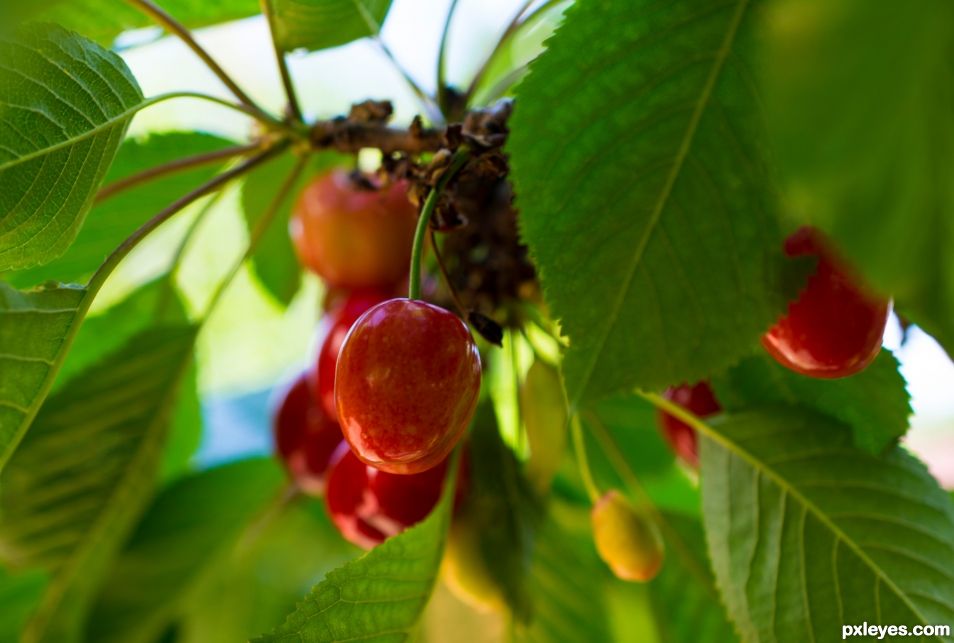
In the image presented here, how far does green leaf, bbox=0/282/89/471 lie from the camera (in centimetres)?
42

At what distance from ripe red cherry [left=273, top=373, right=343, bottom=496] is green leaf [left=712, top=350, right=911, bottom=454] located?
345 millimetres

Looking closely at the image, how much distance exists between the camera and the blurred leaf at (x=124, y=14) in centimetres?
69

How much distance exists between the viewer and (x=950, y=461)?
5.79 ft

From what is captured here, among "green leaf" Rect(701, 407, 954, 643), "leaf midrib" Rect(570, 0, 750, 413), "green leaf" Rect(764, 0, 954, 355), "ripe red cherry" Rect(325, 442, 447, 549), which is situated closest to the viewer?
"green leaf" Rect(764, 0, 954, 355)

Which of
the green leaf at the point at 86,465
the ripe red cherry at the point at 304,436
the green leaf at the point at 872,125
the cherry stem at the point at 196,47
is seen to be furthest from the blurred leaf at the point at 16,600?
the green leaf at the point at 872,125

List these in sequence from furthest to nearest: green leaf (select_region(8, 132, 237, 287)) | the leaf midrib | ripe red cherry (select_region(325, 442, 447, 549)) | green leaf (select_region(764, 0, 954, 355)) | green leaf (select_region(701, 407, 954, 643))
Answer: green leaf (select_region(8, 132, 237, 287))
ripe red cherry (select_region(325, 442, 447, 549))
green leaf (select_region(701, 407, 954, 643))
the leaf midrib
green leaf (select_region(764, 0, 954, 355))

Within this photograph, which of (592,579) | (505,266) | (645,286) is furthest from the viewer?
(592,579)

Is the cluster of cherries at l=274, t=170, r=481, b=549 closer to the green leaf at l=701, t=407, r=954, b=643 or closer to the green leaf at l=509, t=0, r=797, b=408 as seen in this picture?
the green leaf at l=509, t=0, r=797, b=408

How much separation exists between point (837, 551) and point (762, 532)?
4 centimetres

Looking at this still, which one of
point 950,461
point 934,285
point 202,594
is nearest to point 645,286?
point 934,285

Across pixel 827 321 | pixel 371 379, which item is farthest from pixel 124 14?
pixel 827 321

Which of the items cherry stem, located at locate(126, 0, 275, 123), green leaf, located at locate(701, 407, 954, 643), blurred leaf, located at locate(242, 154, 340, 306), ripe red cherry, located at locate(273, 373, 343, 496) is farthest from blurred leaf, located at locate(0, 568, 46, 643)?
green leaf, located at locate(701, 407, 954, 643)

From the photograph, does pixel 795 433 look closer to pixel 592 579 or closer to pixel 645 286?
pixel 645 286

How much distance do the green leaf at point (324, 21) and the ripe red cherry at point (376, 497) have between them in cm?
28
